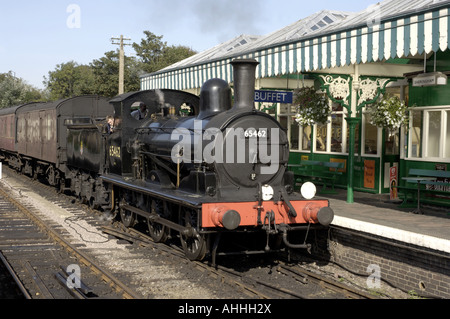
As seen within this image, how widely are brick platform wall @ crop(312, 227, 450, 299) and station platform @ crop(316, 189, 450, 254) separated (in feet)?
0.35

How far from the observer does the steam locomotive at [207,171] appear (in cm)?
727

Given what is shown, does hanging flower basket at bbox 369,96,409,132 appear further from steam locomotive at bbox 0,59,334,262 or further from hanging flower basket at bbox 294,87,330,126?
steam locomotive at bbox 0,59,334,262

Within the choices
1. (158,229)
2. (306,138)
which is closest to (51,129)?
(306,138)

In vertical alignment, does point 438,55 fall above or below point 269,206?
above

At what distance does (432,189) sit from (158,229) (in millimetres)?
5247

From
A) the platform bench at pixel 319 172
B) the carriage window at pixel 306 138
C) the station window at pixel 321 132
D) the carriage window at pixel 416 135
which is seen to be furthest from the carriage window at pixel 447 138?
the carriage window at pixel 306 138

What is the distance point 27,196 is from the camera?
1575 cm

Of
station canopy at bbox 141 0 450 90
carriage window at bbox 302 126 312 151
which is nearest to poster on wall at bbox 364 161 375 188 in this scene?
carriage window at bbox 302 126 312 151

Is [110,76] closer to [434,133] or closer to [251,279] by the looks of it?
[434,133]

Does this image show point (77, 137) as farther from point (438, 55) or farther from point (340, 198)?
point (438, 55)

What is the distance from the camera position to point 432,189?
10297 mm

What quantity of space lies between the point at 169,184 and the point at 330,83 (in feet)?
14.2

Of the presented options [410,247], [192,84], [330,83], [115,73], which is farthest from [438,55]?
[115,73]
